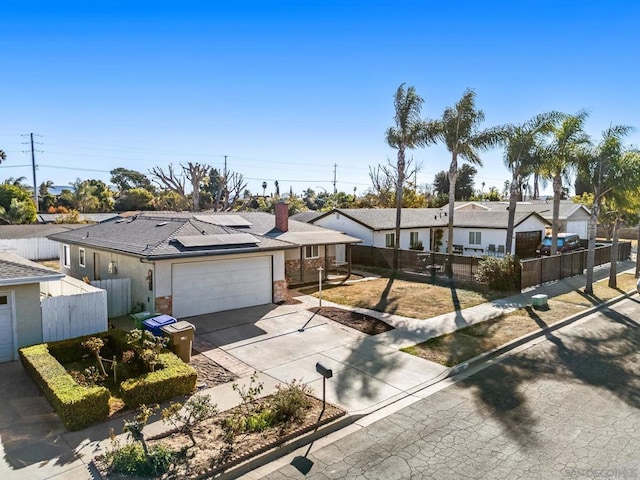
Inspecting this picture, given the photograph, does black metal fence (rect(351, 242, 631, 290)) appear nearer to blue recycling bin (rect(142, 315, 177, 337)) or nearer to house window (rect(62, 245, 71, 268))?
blue recycling bin (rect(142, 315, 177, 337))

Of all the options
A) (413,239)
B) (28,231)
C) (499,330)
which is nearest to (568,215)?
(413,239)

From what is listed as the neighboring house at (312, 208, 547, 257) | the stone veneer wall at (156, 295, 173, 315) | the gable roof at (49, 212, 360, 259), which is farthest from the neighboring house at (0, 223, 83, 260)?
the stone veneer wall at (156, 295, 173, 315)

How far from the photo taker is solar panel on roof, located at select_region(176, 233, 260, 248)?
51.0 ft

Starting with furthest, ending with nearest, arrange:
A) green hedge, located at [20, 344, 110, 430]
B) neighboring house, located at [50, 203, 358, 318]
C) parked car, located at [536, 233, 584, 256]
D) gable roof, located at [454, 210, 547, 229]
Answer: gable roof, located at [454, 210, 547, 229] < parked car, located at [536, 233, 584, 256] < neighboring house, located at [50, 203, 358, 318] < green hedge, located at [20, 344, 110, 430]

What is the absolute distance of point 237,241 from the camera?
16.6m

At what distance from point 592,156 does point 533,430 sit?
53.0 ft

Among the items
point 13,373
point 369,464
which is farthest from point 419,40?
point 13,373

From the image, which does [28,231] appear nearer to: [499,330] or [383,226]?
[383,226]

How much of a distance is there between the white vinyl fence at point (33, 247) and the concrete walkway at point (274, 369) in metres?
23.5

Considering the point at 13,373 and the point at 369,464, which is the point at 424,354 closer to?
the point at 369,464

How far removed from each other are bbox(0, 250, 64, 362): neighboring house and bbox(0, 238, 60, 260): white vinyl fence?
A: 75.8ft

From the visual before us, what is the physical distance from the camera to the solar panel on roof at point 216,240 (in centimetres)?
1555

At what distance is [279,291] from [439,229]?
2011 centimetres

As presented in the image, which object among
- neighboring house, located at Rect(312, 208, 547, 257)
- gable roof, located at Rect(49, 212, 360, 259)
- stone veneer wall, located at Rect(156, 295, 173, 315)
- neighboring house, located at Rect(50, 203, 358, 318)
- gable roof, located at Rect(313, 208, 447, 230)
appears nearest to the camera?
stone veneer wall, located at Rect(156, 295, 173, 315)
